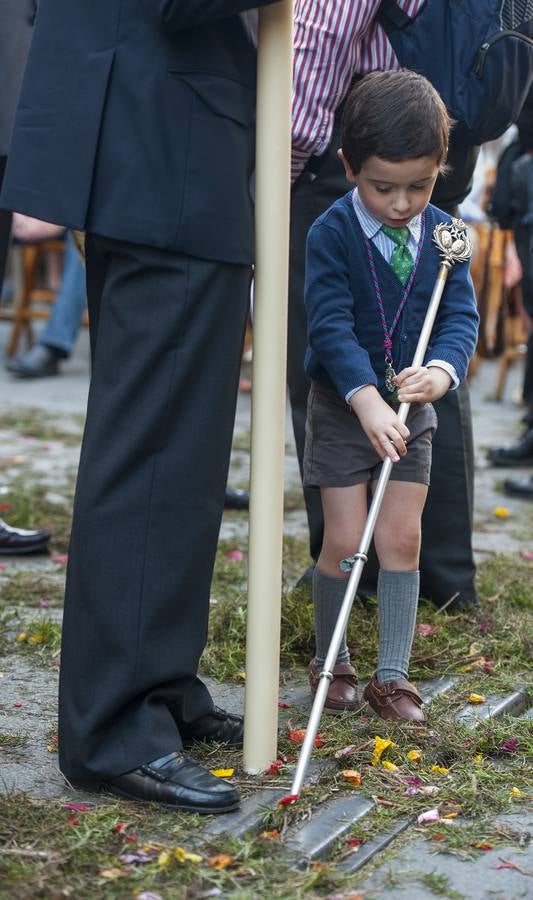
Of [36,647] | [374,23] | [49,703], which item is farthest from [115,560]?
[374,23]

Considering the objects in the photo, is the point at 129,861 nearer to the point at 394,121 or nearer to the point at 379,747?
the point at 379,747

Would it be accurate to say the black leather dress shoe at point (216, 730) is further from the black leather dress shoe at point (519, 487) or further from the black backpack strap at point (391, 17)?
the black leather dress shoe at point (519, 487)

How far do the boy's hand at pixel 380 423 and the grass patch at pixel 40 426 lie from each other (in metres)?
4.15

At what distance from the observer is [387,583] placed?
2939mm

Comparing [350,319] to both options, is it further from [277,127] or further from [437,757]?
[437,757]

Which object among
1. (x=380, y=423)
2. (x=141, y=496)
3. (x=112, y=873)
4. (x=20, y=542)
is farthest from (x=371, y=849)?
(x=20, y=542)

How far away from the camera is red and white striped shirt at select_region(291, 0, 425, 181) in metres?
3.09

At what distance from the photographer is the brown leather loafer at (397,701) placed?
2.82 meters

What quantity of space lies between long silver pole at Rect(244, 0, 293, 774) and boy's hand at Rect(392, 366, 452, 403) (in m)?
0.33

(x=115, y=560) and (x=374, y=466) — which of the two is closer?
(x=115, y=560)

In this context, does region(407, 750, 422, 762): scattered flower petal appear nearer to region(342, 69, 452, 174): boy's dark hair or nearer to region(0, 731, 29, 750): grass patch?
region(0, 731, 29, 750): grass patch

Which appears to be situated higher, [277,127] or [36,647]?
[277,127]

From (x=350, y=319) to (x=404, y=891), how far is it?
1205 millimetres

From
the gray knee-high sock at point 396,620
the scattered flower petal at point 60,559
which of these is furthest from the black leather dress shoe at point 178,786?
the scattered flower petal at point 60,559
